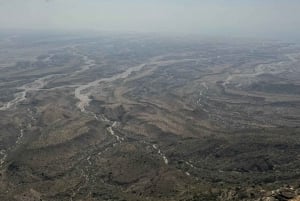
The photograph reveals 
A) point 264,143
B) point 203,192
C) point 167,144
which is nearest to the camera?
point 203,192

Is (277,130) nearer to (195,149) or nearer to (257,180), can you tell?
(195,149)

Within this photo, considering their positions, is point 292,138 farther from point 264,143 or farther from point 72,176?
point 72,176

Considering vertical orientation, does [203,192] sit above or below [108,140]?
above

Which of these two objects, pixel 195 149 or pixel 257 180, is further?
pixel 195 149

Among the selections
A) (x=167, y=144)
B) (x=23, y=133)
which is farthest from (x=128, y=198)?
(x=23, y=133)

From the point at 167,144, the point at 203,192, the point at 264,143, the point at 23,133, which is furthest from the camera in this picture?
the point at 23,133

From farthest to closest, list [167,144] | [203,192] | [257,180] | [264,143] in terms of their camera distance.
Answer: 1. [167,144]
2. [264,143]
3. [257,180]
4. [203,192]

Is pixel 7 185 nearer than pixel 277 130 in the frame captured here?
Yes

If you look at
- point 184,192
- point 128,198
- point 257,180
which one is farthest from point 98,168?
point 257,180

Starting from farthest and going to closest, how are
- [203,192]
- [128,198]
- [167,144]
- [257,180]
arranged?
[167,144], [257,180], [128,198], [203,192]
